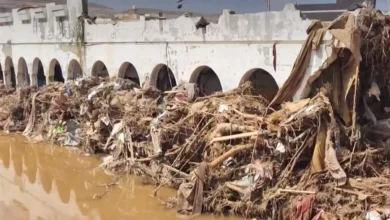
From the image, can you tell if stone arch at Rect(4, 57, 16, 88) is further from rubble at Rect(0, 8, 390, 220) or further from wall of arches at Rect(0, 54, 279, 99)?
rubble at Rect(0, 8, 390, 220)

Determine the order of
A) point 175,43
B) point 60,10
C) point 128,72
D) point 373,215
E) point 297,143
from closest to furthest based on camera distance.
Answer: point 373,215 → point 297,143 → point 175,43 → point 128,72 → point 60,10

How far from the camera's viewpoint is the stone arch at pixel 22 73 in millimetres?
23312

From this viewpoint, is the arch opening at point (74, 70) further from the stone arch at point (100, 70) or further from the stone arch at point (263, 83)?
the stone arch at point (263, 83)

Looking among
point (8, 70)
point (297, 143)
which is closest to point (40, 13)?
point (8, 70)

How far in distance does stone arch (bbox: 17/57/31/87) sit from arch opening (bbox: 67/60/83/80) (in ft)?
14.6

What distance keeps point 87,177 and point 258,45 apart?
5.51 m

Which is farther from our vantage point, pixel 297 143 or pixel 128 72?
pixel 128 72

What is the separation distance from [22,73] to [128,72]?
842 centimetres

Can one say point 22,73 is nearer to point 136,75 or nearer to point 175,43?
point 136,75

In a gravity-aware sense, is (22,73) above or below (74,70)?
below

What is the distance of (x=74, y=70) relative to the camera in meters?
20.0

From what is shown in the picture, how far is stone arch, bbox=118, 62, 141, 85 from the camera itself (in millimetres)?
17027

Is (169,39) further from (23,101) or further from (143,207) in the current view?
(23,101)

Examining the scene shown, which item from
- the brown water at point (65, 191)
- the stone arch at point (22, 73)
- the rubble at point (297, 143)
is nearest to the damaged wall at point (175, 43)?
the rubble at point (297, 143)
